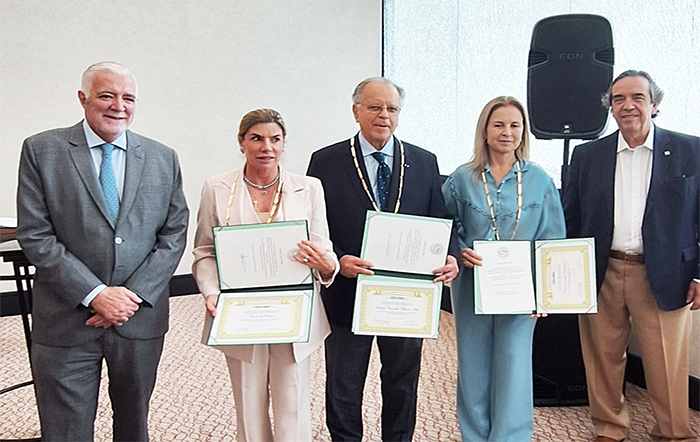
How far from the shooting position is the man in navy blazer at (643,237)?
2.38m

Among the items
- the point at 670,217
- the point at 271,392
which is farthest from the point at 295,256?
the point at 670,217

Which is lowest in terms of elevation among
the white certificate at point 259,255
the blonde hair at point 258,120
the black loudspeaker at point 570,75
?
the white certificate at point 259,255

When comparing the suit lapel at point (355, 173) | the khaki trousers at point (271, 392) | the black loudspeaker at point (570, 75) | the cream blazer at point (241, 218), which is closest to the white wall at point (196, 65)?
the black loudspeaker at point (570, 75)

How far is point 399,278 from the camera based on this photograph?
213 cm

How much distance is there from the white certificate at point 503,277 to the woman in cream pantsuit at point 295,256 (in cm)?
58

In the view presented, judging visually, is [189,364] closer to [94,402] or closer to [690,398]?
[94,402]

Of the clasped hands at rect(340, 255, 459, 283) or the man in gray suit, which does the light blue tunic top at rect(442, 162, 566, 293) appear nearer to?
the clasped hands at rect(340, 255, 459, 283)

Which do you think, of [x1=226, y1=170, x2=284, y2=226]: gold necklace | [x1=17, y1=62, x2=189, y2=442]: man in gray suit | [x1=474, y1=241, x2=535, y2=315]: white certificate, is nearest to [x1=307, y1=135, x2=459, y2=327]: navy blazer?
[x1=474, y1=241, x2=535, y2=315]: white certificate

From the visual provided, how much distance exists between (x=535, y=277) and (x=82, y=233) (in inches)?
61.7

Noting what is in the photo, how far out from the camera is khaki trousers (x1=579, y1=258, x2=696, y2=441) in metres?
2.47

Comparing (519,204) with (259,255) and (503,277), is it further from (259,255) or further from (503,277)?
(259,255)

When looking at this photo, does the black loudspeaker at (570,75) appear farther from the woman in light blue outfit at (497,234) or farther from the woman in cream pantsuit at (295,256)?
the woman in cream pantsuit at (295,256)

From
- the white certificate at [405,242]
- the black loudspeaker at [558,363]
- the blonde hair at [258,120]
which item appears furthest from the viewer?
the black loudspeaker at [558,363]

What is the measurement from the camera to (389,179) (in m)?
2.28
